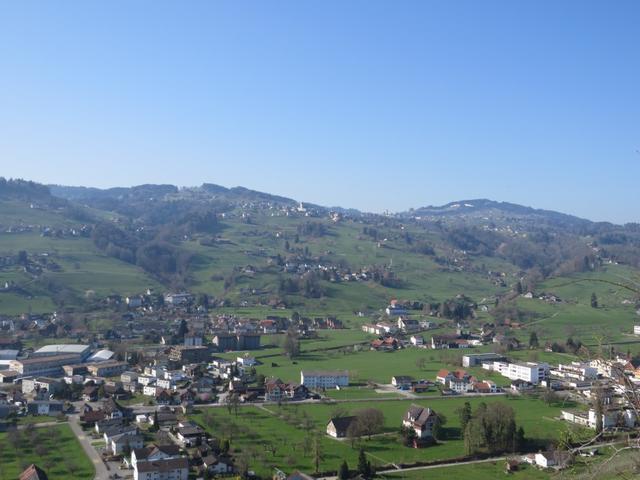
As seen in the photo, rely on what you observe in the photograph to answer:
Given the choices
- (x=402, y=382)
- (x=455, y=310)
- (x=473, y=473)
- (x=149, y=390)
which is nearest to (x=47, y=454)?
(x=149, y=390)

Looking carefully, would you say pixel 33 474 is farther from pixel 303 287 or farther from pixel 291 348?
pixel 303 287

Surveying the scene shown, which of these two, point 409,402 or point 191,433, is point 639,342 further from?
point 191,433

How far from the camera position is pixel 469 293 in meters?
75.5

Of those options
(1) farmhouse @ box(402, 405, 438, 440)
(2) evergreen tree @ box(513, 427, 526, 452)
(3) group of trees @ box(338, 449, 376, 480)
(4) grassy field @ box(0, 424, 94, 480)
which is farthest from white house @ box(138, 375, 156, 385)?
(2) evergreen tree @ box(513, 427, 526, 452)

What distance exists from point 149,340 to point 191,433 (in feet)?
82.9

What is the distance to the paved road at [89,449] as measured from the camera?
67.9 ft

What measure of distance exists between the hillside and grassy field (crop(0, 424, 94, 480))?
3355 cm

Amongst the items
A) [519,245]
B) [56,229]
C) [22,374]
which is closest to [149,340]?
[22,374]

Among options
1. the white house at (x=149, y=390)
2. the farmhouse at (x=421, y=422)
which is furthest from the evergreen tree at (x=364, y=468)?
the white house at (x=149, y=390)

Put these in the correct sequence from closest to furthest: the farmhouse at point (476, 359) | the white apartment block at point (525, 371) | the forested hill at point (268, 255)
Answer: the white apartment block at point (525, 371), the farmhouse at point (476, 359), the forested hill at point (268, 255)

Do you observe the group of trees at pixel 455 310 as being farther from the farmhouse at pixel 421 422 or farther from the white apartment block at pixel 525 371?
the farmhouse at pixel 421 422

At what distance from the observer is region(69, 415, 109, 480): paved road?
20681 millimetres

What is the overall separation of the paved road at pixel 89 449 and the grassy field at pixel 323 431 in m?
4.31

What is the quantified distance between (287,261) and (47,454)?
208ft
